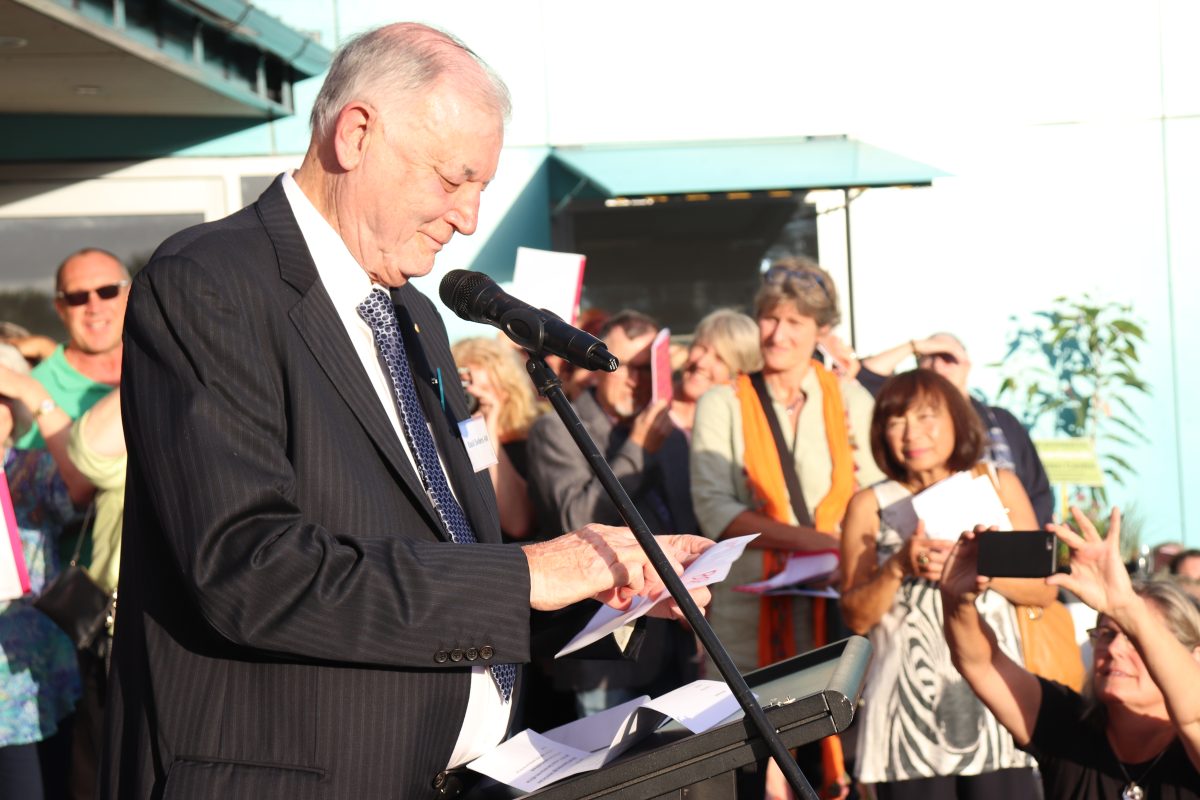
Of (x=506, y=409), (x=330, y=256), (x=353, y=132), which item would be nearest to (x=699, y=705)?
(x=330, y=256)

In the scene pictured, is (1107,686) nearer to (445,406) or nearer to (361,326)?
(445,406)

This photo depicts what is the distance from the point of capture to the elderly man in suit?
178cm

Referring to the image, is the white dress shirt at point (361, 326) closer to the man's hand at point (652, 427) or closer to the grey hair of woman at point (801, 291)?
the man's hand at point (652, 427)

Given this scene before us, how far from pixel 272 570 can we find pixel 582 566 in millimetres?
434

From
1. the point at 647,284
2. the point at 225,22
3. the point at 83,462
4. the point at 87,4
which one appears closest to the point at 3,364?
the point at 83,462

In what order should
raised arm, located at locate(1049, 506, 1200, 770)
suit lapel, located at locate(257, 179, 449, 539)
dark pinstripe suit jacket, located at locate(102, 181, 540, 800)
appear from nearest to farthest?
dark pinstripe suit jacket, located at locate(102, 181, 540, 800)
suit lapel, located at locate(257, 179, 449, 539)
raised arm, located at locate(1049, 506, 1200, 770)

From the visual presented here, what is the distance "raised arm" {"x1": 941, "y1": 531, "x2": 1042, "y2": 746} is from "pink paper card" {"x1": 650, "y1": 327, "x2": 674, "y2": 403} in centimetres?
183

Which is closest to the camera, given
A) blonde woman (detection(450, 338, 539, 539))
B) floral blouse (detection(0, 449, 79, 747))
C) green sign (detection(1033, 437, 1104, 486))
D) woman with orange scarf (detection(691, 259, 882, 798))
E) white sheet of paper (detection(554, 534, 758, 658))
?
white sheet of paper (detection(554, 534, 758, 658))

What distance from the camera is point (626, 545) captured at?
1920 mm

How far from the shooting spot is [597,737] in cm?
197

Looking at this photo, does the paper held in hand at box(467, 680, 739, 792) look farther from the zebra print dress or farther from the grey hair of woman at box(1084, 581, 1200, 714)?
the zebra print dress

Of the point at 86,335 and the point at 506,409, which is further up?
the point at 86,335

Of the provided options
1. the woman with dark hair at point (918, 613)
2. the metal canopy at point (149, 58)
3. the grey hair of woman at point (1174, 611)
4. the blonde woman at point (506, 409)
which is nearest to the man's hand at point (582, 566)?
the grey hair of woman at point (1174, 611)

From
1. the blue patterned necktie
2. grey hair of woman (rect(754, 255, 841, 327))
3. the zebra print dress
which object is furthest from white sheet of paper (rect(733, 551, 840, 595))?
the blue patterned necktie
